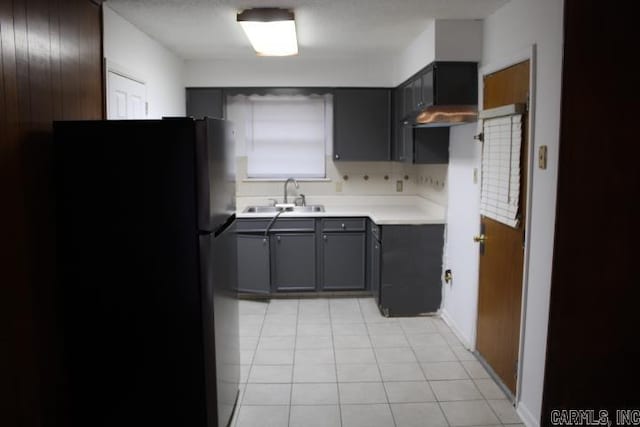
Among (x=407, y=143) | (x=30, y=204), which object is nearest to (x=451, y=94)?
(x=407, y=143)

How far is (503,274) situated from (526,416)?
0.82 m

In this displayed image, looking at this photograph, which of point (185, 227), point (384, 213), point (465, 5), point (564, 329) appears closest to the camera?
point (564, 329)

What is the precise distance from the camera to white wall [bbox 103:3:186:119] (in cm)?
317

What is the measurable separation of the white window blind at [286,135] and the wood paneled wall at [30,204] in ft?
9.51

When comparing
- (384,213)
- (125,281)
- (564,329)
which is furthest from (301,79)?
(564,329)

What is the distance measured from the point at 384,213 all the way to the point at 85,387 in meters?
3.06

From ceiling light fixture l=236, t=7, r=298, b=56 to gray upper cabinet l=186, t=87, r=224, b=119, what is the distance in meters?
1.09

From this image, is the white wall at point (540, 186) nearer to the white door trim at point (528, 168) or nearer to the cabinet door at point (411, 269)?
the white door trim at point (528, 168)

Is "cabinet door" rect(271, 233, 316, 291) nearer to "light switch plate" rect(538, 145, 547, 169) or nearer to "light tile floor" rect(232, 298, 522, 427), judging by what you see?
"light tile floor" rect(232, 298, 522, 427)

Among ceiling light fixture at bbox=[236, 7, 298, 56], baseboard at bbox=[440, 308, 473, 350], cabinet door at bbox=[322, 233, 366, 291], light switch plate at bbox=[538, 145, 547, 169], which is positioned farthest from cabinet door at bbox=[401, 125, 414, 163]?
light switch plate at bbox=[538, 145, 547, 169]

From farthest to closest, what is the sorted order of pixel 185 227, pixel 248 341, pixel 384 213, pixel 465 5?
pixel 384 213
pixel 248 341
pixel 465 5
pixel 185 227

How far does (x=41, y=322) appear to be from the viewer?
2.20 meters

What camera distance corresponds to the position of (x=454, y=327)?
4.03m

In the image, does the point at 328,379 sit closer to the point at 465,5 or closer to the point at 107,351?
the point at 107,351
